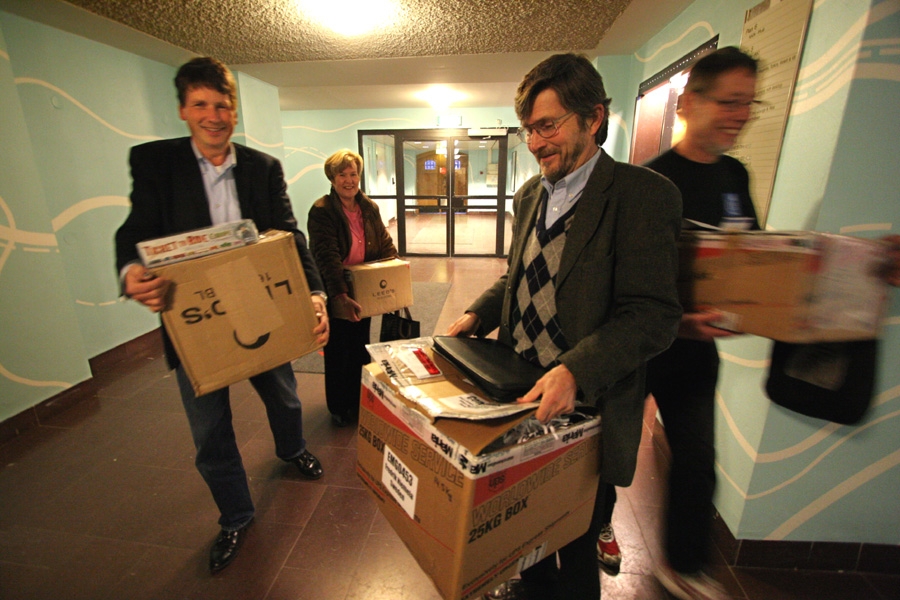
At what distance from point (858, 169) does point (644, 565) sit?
1.51 metres

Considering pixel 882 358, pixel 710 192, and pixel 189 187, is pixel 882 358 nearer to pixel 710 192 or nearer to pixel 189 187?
pixel 710 192

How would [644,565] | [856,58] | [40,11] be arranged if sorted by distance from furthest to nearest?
[40,11] → [644,565] → [856,58]

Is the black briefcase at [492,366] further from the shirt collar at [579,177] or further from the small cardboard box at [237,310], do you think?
the small cardboard box at [237,310]

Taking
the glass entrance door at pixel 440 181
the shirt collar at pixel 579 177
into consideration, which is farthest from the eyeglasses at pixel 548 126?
the glass entrance door at pixel 440 181

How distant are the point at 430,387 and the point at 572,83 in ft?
2.34

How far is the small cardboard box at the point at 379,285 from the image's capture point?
224 cm

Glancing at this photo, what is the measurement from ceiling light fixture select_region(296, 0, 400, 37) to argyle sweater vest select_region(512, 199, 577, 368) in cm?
201

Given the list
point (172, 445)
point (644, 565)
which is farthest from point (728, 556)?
point (172, 445)

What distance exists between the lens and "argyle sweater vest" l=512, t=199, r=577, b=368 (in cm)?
97

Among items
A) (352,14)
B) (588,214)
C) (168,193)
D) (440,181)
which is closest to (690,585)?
(588,214)

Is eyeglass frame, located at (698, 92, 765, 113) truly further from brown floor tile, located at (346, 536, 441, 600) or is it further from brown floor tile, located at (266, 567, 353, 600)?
brown floor tile, located at (266, 567, 353, 600)

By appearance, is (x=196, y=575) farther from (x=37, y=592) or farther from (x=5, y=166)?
(x=5, y=166)

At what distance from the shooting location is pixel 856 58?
1.09m

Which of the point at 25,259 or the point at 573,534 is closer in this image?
the point at 573,534
